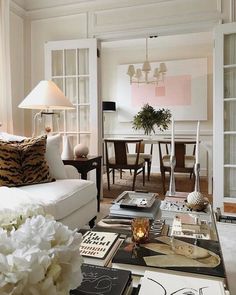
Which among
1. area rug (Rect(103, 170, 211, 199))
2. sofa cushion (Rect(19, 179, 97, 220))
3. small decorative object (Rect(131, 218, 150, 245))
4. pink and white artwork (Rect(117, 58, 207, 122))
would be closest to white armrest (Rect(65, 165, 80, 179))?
sofa cushion (Rect(19, 179, 97, 220))

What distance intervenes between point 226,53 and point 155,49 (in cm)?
295

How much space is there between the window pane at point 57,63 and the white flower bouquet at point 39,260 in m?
3.42

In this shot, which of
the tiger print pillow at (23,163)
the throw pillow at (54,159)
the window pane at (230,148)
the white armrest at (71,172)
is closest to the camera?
the tiger print pillow at (23,163)

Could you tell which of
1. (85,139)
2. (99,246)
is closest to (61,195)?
(99,246)

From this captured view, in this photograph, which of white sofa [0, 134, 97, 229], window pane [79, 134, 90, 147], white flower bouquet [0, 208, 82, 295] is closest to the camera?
white flower bouquet [0, 208, 82, 295]

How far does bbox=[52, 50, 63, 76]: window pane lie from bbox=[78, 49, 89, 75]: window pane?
28 centimetres

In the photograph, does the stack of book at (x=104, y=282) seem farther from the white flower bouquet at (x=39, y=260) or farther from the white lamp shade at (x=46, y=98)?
the white lamp shade at (x=46, y=98)

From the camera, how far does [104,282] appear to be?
2.62 ft

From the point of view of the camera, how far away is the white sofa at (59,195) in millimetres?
1764

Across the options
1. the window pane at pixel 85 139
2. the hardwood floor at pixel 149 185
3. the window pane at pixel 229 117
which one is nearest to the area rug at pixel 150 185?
the hardwood floor at pixel 149 185

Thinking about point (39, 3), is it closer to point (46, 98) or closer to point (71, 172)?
point (46, 98)

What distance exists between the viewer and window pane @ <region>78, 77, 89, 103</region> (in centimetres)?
365

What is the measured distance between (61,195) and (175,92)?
4.39m

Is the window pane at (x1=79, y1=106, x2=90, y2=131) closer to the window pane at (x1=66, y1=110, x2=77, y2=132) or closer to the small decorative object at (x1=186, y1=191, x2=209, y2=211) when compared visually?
the window pane at (x1=66, y1=110, x2=77, y2=132)
